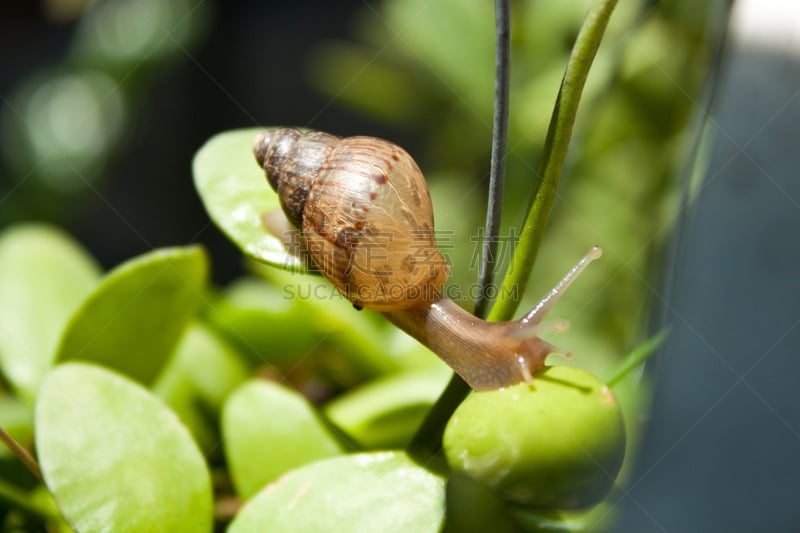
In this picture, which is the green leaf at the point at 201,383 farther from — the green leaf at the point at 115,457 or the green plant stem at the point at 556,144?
the green plant stem at the point at 556,144

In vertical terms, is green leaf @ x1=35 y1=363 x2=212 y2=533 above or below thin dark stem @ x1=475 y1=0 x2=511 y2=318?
below

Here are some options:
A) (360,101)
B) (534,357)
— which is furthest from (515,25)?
(534,357)

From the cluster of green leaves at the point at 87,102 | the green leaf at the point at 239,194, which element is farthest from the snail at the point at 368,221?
the cluster of green leaves at the point at 87,102

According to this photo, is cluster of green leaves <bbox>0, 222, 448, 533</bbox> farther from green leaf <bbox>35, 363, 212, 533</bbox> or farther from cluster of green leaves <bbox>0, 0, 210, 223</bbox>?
cluster of green leaves <bbox>0, 0, 210, 223</bbox>

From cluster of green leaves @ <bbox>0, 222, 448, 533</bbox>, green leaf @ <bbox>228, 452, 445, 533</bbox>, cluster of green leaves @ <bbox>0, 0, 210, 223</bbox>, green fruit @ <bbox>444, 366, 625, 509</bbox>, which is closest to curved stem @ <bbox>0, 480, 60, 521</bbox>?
cluster of green leaves @ <bbox>0, 222, 448, 533</bbox>

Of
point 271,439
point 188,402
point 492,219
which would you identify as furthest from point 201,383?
point 492,219

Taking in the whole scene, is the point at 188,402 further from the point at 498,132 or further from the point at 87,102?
the point at 87,102
